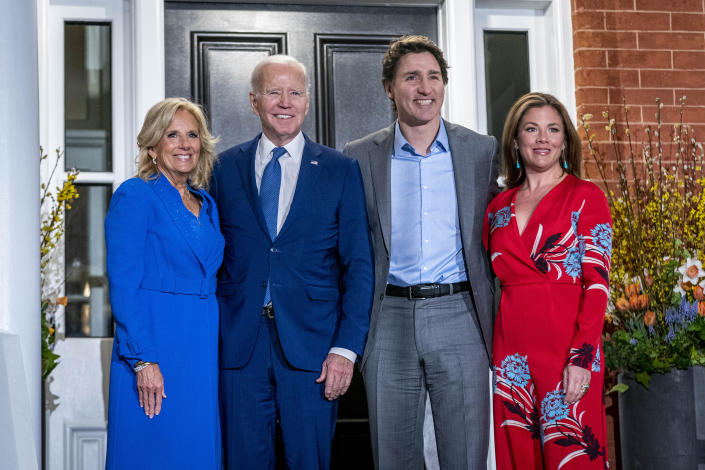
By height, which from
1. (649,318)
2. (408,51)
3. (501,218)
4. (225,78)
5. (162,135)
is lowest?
(649,318)

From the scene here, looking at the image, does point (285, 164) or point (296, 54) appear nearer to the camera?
point (285, 164)

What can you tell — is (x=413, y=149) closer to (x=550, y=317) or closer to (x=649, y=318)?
(x=550, y=317)

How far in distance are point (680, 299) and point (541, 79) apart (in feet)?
4.79

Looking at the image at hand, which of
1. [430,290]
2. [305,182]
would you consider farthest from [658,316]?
[305,182]

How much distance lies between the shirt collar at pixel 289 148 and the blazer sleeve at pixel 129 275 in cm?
48

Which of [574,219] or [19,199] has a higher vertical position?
[19,199]

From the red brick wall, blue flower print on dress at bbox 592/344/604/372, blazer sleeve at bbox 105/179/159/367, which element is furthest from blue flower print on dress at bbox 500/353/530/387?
the red brick wall

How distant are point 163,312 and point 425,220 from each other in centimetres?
102

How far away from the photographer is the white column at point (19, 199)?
8.78 feet

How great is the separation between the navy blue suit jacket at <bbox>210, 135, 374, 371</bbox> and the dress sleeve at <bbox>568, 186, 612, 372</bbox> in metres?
0.72

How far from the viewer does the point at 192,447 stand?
101 inches

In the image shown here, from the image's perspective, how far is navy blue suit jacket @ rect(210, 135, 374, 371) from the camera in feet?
8.60

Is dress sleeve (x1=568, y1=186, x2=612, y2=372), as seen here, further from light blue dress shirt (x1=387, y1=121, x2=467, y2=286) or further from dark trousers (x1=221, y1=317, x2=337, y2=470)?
dark trousers (x1=221, y1=317, x2=337, y2=470)

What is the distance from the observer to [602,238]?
2660mm
